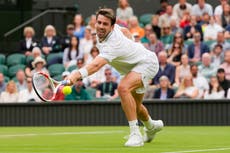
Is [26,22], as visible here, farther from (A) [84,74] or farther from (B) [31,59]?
(A) [84,74]

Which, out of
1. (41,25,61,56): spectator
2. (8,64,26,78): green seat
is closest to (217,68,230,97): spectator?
(41,25,61,56): spectator

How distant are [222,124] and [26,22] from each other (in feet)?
28.0

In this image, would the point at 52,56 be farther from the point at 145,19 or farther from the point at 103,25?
the point at 103,25

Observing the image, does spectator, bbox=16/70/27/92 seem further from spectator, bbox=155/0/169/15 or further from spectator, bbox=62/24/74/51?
spectator, bbox=155/0/169/15

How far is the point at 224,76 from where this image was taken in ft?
61.9

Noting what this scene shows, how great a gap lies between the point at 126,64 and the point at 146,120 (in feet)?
3.17

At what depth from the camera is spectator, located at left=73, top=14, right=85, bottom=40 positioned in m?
22.7

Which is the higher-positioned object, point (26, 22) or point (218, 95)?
point (26, 22)

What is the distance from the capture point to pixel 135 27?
72.3 feet

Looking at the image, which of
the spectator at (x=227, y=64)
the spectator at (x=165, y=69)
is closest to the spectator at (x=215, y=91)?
the spectator at (x=227, y=64)

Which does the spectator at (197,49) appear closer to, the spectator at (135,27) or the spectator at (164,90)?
the spectator at (164,90)

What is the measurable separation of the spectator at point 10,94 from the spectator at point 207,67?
4362 millimetres

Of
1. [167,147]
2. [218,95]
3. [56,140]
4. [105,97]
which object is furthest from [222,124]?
[167,147]

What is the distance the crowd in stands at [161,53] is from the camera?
19297mm
